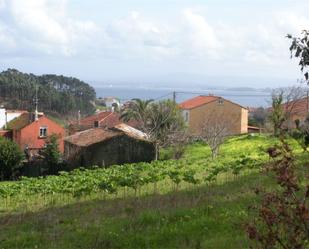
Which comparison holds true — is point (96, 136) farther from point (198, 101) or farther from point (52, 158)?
point (198, 101)

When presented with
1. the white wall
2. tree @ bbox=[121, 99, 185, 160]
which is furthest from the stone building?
the white wall

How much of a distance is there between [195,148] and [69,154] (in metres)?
10.6

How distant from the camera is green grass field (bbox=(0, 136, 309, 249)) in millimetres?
7645

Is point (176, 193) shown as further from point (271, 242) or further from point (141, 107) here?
point (141, 107)

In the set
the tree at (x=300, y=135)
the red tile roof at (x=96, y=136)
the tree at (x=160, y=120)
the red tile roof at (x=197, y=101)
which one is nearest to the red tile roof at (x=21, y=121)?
the tree at (x=160, y=120)

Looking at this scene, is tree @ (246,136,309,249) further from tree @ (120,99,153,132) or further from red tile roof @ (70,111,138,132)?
red tile roof @ (70,111,138,132)

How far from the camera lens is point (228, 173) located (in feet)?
52.3

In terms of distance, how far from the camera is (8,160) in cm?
4438

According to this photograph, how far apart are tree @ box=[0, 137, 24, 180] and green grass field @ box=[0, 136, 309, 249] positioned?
32159mm

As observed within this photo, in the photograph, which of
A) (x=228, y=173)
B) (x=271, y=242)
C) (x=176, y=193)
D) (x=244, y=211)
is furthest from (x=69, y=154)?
(x=271, y=242)

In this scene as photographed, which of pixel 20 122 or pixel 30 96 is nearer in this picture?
pixel 20 122

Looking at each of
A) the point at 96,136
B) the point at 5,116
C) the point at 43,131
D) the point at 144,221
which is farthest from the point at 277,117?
the point at 5,116

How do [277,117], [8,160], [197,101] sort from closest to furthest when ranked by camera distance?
[277,117] → [8,160] → [197,101]

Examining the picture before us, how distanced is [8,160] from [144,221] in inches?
1473
